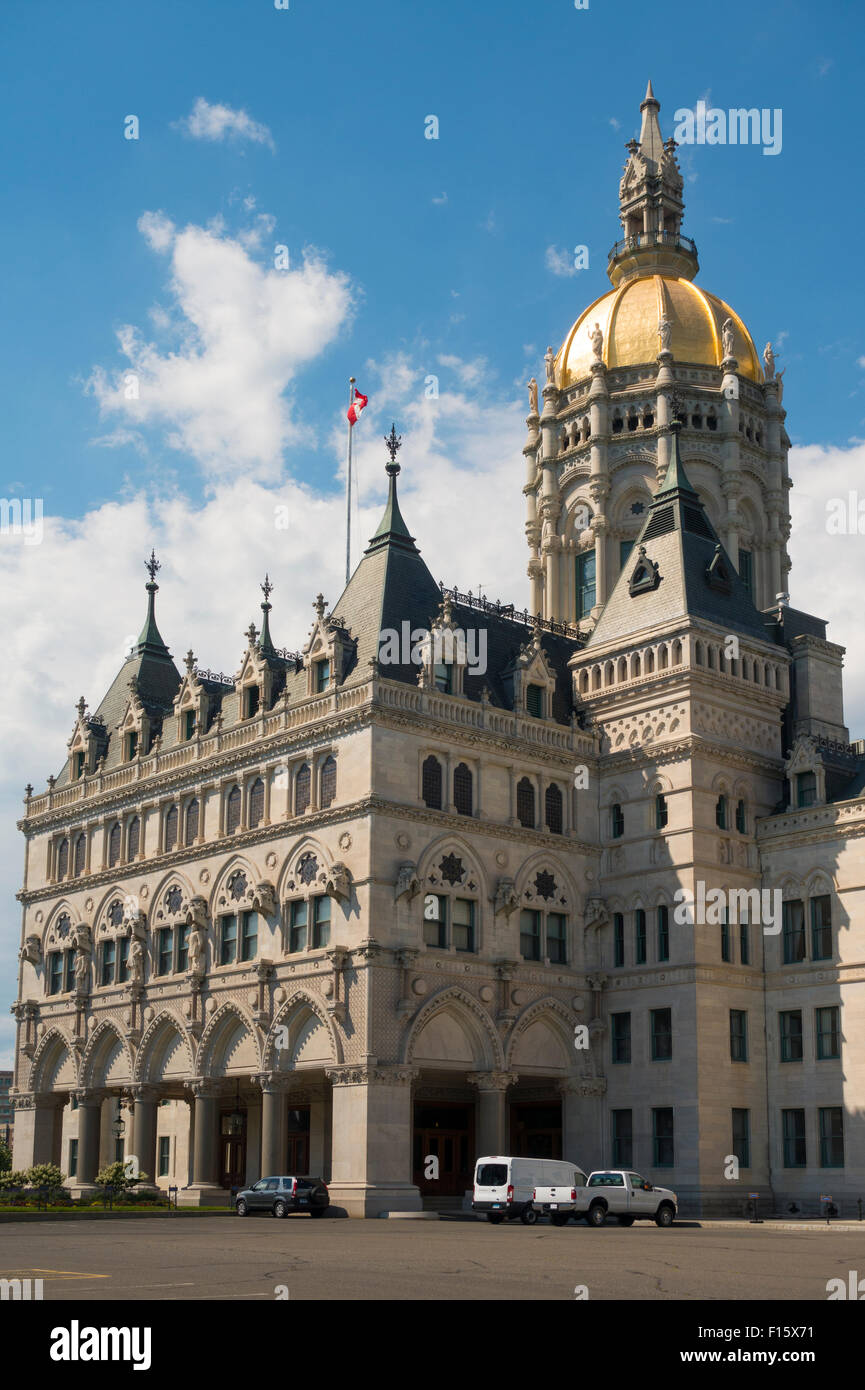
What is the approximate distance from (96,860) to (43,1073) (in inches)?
399

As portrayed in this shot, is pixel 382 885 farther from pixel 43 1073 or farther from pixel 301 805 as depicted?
pixel 43 1073

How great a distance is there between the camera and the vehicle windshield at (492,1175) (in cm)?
4430

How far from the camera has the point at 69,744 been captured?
7325 cm

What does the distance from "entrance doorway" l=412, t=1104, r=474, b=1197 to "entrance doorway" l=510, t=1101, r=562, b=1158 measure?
280 cm

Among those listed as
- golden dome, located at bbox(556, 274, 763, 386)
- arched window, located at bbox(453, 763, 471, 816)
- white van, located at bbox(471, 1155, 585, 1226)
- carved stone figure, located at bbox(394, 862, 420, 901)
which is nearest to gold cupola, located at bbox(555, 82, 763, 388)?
golden dome, located at bbox(556, 274, 763, 386)

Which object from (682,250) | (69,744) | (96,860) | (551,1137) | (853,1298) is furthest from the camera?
(682,250)

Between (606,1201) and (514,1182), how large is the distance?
2.68 m

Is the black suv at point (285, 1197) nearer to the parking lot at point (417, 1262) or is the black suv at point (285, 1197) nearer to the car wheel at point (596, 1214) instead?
the parking lot at point (417, 1262)

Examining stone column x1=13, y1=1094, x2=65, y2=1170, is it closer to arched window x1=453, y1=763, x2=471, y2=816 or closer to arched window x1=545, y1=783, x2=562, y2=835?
arched window x1=453, y1=763, x2=471, y2=816

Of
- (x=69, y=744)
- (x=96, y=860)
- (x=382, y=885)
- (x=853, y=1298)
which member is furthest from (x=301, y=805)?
(x=853, y=1298)

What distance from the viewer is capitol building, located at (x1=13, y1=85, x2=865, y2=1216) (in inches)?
2115

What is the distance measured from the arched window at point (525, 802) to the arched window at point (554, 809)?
849 mm

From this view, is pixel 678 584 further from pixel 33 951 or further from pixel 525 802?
pixel 33 951
